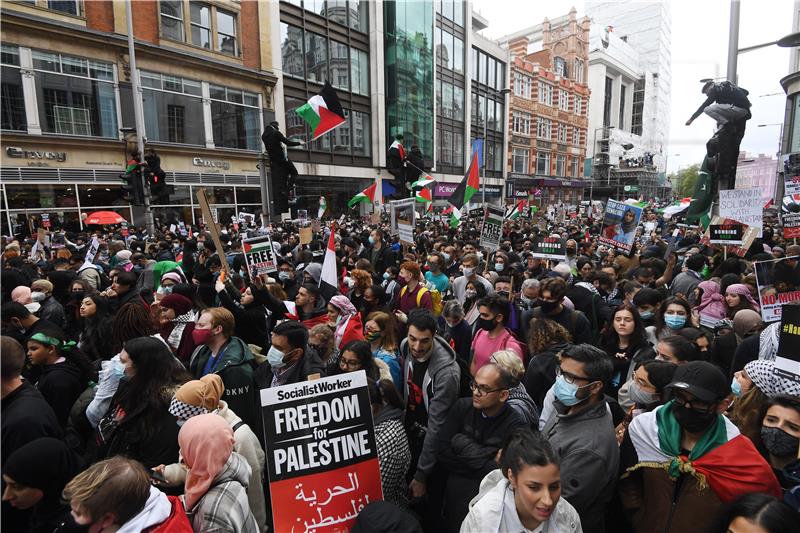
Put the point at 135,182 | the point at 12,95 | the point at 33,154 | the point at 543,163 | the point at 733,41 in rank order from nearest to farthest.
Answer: the point at 733,41 < the point at 135,182 < the point at 12,95 < the point at 33,154 < the point at 543,163

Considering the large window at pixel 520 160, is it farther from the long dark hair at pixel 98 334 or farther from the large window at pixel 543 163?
the long dark hair at pixel 98 334

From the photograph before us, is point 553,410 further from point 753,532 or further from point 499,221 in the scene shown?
point 499,221

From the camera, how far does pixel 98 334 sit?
4293 mm

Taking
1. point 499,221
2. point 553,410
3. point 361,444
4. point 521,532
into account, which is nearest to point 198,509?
point 361,444

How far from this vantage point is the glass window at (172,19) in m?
21.7

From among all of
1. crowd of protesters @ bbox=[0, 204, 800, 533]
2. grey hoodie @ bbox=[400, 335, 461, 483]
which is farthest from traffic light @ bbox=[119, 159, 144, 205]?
grey hoodie @ bbox=[400, 335, 461, 483]

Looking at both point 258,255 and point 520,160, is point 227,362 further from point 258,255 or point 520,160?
point 520,160

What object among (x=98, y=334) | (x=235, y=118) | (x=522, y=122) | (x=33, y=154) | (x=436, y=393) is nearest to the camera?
(x=436, y=393)

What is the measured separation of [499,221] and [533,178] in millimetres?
45957

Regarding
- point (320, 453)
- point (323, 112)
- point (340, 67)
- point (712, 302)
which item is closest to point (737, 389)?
point (320, 453)

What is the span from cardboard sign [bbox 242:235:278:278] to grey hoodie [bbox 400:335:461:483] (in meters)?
2.93

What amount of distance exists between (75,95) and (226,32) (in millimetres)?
8807

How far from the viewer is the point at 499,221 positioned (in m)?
8.35

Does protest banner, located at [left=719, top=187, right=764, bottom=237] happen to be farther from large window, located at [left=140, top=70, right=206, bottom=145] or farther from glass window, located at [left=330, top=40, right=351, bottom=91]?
glass window, located at [left=330, top=40, right=351, bottom=91]
